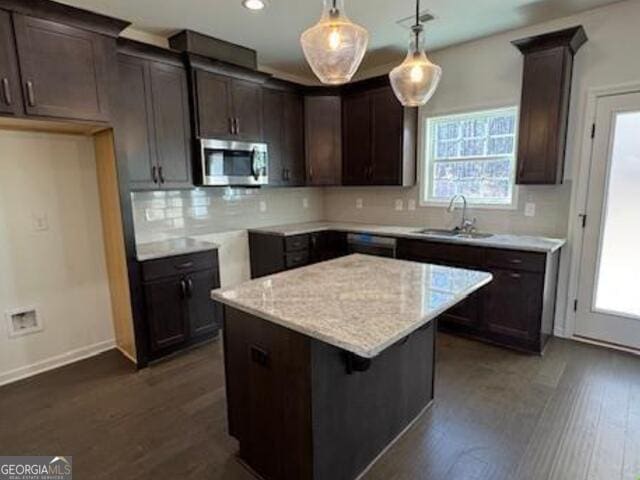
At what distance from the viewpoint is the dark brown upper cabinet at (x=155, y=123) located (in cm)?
288

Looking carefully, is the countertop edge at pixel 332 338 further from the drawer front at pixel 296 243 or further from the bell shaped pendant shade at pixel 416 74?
the drawer front at pixel 296 243

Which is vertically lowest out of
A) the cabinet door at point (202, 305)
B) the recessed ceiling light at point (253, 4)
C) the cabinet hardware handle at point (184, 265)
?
the cabinet door at point (202, 305)

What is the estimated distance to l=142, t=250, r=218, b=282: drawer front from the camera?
2.88m

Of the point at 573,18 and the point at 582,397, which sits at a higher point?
the point at 573,18

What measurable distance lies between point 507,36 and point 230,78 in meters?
2.65

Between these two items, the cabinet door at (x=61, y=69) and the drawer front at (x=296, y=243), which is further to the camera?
the drawer front at (x=296, y=243)

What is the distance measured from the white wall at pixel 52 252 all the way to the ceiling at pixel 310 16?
1.16 meters

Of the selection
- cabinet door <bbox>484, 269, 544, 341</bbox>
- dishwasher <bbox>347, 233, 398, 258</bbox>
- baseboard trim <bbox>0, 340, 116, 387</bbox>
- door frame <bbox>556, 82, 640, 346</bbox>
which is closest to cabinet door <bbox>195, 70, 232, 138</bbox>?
dishwasher <bbox>347, 233, 398, 258</bbox>

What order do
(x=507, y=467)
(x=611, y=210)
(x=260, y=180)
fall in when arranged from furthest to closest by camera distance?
(x=260, y=180)
(x=611, y=210)
(x=507, y=467)

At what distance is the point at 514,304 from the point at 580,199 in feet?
3.59

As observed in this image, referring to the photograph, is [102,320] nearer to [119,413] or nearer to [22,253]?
[22,253]

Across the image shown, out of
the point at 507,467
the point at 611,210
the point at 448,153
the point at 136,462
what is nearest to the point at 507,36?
the point at 448,153

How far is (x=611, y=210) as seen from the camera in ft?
9.89

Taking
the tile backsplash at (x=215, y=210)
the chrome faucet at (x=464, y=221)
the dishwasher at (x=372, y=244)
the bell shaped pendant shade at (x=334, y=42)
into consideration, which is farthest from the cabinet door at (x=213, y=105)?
the chrome faucet at (x=464, y=221)
